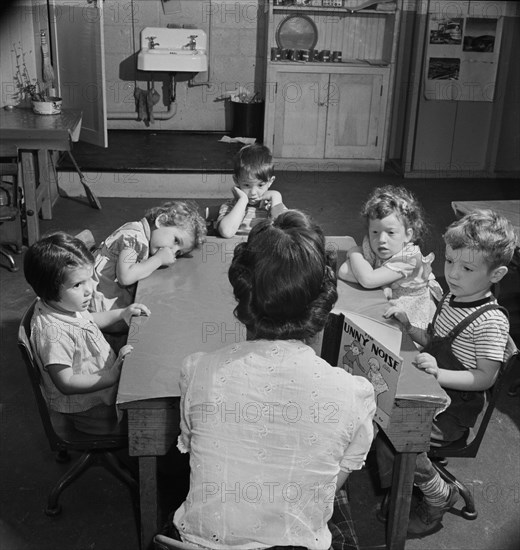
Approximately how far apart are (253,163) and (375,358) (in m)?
1.72

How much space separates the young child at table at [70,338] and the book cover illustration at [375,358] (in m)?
0.67

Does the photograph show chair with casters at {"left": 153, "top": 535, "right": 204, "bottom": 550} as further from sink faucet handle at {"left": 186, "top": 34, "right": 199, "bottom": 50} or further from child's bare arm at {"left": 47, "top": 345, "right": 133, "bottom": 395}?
sink faucet handle at {"left": 186, "top": 34, "right": 199, "bottom": 50}

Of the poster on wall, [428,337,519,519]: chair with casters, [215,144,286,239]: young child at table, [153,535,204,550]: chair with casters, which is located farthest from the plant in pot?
[153,535,204,550]: chair with casters

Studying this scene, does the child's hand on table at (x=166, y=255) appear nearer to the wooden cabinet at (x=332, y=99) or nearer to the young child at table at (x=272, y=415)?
the young child at table at (x=272, y=415)

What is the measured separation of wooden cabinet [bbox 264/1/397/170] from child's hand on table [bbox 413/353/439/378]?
18.0 feet

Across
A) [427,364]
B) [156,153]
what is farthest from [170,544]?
[156,153]

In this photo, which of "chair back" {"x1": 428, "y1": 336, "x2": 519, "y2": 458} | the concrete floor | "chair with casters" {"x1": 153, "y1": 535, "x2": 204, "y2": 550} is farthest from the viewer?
the concrete floor

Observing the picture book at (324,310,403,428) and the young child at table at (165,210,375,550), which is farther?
the picture book at (324,310,403,428)

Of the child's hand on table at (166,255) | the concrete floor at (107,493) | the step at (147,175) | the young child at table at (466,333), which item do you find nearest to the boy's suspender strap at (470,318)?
the young child at table at (466,333)

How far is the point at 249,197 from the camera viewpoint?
365 cm

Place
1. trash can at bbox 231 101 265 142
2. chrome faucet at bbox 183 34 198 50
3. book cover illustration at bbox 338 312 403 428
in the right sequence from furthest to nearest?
trash can at bbox 231 101 265 142
chrome faucet at bbox 183 34 198 50
book cover illustration at bbox 338 312 403 428

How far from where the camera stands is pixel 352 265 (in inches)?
113

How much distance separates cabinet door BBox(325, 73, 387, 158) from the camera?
747 cm

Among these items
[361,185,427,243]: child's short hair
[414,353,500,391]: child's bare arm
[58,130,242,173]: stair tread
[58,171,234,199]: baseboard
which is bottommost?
[58,171,234,199]: baseboard
